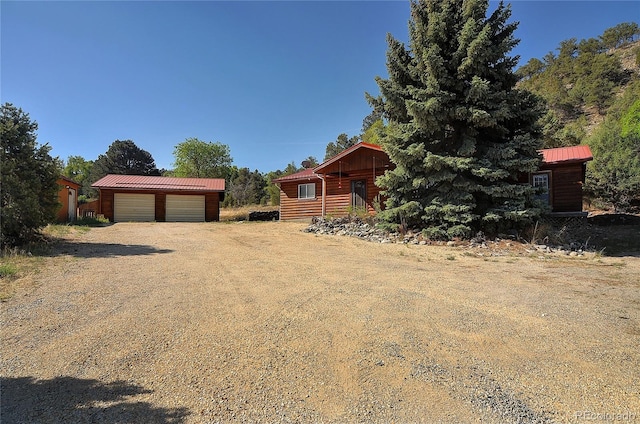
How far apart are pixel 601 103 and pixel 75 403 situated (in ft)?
174

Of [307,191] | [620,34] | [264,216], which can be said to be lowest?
[264,216]

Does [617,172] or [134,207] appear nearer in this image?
[617,172]

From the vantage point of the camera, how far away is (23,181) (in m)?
8.28

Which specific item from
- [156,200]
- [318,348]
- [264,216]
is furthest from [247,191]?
[318,348]

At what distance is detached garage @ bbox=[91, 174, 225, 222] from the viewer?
21.9 meters

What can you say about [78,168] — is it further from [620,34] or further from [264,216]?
[620,34]

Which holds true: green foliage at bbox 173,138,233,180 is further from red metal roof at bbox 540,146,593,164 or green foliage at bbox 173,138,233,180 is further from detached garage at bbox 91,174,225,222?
red metal roof at bbox 540,146,593,164

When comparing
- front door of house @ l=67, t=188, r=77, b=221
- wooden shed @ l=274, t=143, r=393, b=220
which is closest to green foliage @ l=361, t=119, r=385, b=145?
wooden shed @ l=274, t=143, r=393, b=220

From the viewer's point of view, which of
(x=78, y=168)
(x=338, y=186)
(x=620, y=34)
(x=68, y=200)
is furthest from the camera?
(x=78, y=168)

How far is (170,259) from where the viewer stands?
25.3ft

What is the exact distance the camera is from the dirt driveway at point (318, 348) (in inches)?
93.5

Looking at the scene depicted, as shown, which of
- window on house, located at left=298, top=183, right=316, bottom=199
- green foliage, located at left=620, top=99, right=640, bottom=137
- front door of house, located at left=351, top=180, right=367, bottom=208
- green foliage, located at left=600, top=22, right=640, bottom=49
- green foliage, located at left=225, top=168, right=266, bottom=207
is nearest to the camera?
front door of house, located at left=351, top=180, right=367, bottom=208

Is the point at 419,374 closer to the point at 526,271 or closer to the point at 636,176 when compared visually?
the point at 526,271

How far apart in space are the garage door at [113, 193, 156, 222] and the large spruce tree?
1700 cm
